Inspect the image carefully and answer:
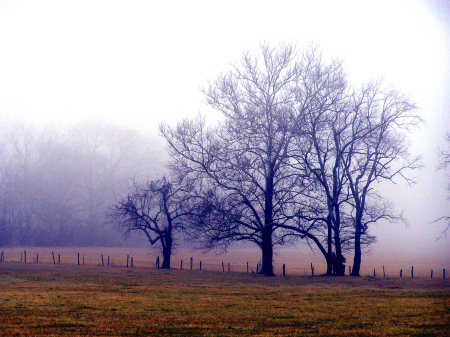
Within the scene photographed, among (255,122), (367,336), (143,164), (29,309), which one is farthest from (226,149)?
(143,164)

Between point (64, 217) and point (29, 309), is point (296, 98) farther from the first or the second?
point (64, 217)

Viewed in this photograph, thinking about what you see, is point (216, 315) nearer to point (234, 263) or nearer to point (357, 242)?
point (357, 242)

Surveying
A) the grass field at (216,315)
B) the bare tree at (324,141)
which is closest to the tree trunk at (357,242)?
the bare tree at (324,141)

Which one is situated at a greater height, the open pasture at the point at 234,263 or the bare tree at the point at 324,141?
the bare tree at the point at 324,141

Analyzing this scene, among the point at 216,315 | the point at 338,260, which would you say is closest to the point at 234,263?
the point at 338,260

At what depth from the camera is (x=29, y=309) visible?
509 inches

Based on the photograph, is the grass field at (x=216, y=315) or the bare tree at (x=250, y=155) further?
the bare tree at (x=250, y=155)

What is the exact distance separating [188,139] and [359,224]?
1329 centimetres

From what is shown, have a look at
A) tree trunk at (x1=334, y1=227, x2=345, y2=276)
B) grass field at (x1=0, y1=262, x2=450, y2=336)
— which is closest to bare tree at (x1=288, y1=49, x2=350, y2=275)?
tree trunk at (x1=334, y1=227, x2=345, y2=276)

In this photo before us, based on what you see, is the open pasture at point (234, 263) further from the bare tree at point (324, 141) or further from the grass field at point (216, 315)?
the grass field at point (216, 315)

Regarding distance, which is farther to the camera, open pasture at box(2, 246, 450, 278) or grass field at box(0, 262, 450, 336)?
open pasture at box(2, 246, 450, 278)

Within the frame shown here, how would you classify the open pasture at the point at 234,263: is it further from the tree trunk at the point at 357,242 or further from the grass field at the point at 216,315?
the grass field at the point at 216,315

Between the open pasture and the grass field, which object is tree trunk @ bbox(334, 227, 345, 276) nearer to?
the open pasture

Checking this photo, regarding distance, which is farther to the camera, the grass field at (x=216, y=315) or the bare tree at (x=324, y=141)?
the bare tree at (x=324, y=141)
